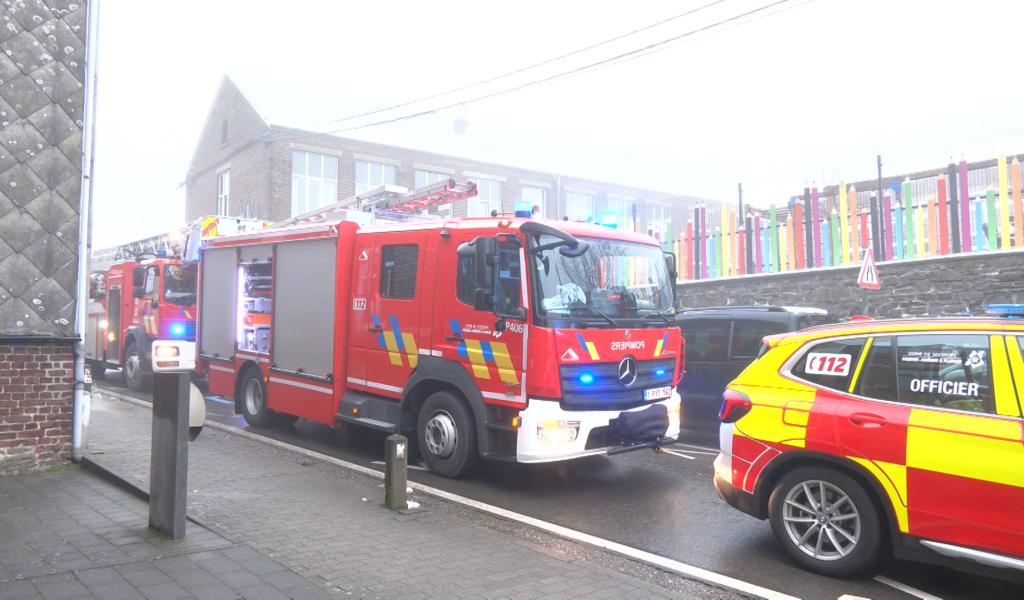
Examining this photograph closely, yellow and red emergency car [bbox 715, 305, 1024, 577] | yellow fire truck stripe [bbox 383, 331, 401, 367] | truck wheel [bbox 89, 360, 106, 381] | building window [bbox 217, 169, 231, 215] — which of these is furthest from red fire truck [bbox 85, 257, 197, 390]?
building window [bbox 217, 169, 231, 215]

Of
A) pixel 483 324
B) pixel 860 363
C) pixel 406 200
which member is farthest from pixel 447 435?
pixel 406 200

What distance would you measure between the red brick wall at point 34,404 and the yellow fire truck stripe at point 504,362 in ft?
12.8

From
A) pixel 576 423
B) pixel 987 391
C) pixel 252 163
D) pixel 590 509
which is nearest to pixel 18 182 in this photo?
pixel 576 423

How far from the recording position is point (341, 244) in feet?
28.5

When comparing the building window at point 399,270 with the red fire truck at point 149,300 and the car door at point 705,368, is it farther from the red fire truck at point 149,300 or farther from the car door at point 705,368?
the red fire truck at point 149,300

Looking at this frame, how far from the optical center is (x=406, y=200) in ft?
37.1

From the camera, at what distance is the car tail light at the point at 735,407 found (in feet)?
16.6

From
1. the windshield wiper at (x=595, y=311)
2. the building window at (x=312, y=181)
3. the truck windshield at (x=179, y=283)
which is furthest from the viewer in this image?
the building window at (x=312, y=181)

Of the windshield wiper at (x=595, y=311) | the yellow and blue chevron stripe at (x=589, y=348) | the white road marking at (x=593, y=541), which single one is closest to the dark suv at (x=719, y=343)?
the windshield wiper at (x=595, y=311)

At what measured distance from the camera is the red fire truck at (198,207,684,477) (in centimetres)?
660

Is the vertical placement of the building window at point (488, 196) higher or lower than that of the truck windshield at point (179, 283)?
higher

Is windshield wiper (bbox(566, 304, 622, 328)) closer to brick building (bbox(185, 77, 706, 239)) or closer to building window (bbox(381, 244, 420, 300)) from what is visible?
building window (bbox(381, 244, 420, 300))

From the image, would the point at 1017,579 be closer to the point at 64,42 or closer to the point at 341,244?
the point at 341,244

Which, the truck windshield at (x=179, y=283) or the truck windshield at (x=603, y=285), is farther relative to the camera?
the truck windshield at (x=179, y=283)
